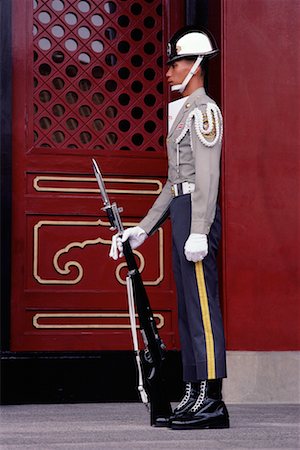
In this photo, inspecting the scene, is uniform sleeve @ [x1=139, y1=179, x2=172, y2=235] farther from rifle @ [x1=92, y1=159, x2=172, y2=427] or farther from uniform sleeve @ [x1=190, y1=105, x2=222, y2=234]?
uniform sleeve @ [x1=190, y1=105, x2=222, y2=234]

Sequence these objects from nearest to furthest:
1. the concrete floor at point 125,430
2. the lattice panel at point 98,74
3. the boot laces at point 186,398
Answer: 1. the concrete floor at point 125,430
2. the boot laces at point 186,398
3. the lattice panel at point 98,74

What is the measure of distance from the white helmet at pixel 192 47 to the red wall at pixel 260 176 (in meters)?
1.25

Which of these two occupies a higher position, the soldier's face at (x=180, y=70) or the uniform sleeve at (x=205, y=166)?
the soldier's face at (x=180, y=70)

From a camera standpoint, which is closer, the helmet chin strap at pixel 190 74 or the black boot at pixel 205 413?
the black boot at pixel 205 413

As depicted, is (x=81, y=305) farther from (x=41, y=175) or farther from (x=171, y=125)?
(x=171, y=125)

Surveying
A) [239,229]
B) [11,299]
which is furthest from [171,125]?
[11,299]

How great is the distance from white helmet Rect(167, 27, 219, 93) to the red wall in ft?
4.09

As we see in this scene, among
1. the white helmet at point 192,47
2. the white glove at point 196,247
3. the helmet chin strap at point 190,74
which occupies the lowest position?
the white glove at point 196,247

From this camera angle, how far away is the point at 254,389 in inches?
257

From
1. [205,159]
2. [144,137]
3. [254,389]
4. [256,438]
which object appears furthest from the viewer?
[144,137]

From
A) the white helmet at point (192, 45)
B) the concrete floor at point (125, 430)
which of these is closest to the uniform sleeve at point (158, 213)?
the white helmet at point (192, 45)

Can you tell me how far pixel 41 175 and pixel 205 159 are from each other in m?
1.82

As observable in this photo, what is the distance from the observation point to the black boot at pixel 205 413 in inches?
200

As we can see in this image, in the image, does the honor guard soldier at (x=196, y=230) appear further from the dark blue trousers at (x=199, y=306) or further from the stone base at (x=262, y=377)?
the stone base at (x=262, y=377)
